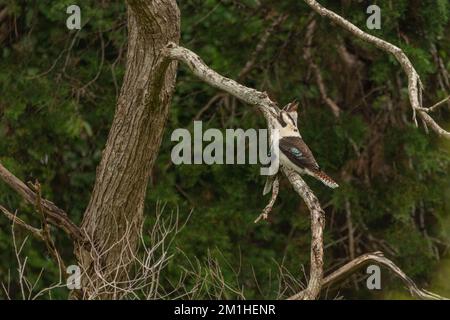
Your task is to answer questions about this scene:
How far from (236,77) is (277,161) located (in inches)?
102

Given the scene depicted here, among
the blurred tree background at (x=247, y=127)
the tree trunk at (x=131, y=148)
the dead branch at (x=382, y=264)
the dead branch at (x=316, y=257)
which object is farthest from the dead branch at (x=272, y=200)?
the blurred tree background at (x=247, y=127)

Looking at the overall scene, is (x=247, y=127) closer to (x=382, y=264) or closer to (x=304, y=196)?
(x=382, y=264)

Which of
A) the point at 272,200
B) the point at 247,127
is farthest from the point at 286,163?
the point at 247,127

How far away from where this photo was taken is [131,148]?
17.8ft

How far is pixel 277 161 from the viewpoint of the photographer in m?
4.88

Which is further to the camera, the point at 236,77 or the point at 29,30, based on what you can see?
the point at 29,30

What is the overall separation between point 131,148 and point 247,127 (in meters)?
2.20

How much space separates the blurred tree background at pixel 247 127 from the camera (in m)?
7.27

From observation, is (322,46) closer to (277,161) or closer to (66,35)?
(66,35)

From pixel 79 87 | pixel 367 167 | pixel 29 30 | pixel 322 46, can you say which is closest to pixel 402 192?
pixel 367 167

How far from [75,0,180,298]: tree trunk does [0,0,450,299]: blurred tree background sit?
165 cm

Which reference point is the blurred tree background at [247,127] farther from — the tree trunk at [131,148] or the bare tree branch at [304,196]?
the bare tree branch at [304,196]

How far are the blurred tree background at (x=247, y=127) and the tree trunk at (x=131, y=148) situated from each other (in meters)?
1.65

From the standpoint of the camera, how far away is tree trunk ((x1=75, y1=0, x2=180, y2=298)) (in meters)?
5.25
